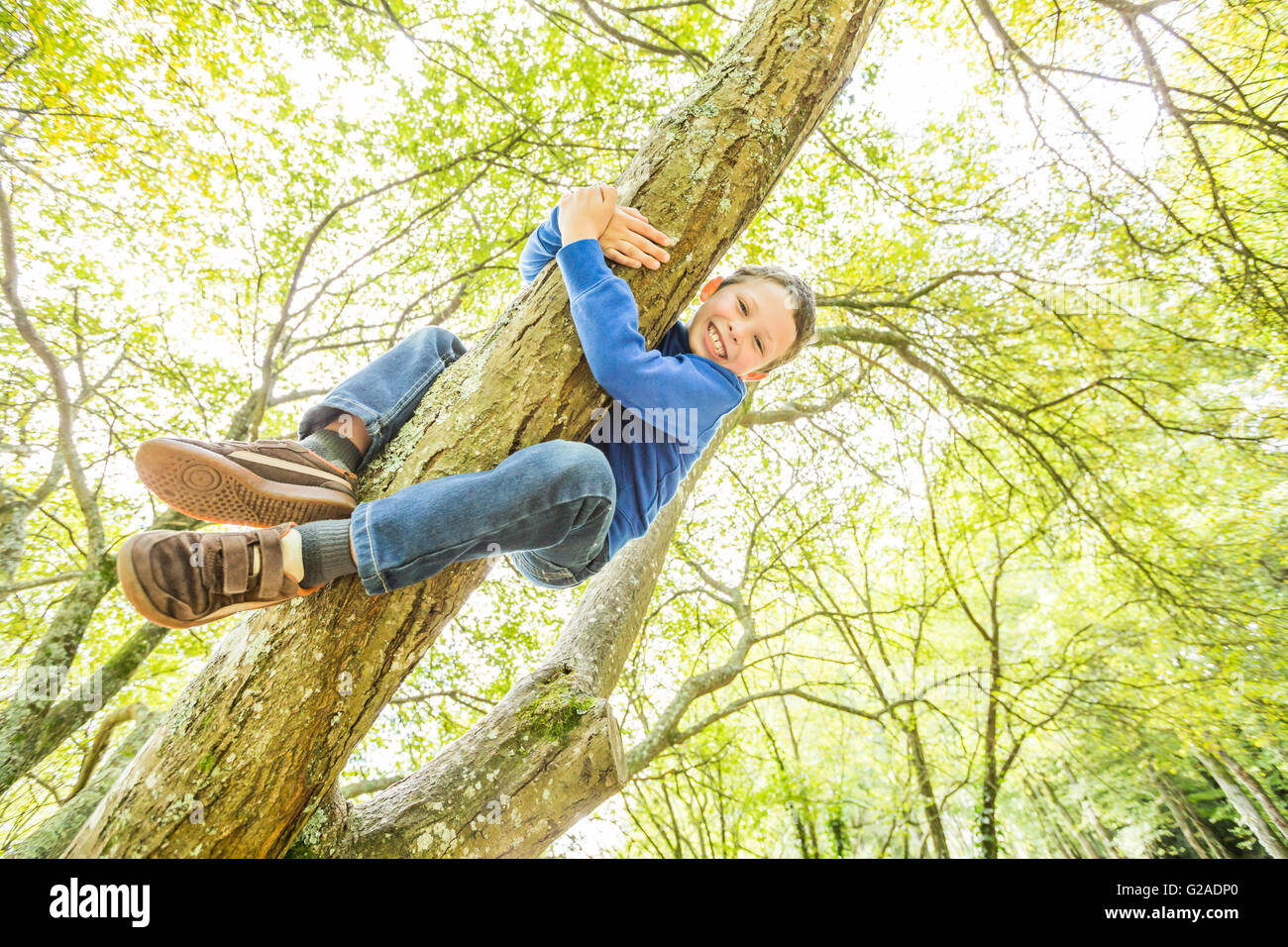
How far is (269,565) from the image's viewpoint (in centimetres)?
120

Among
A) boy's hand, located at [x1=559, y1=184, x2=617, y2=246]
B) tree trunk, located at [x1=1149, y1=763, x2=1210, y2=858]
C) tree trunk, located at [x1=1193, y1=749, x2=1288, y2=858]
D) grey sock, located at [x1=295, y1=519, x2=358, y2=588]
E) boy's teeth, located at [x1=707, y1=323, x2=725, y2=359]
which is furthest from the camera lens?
tree trunk, located at [x1=1149, y1=763, x2=1210, y2=858]

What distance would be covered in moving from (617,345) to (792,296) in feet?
3.06

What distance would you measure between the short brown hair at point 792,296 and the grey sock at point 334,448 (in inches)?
54.2

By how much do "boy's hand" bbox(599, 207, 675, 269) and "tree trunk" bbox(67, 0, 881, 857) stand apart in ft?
0.14

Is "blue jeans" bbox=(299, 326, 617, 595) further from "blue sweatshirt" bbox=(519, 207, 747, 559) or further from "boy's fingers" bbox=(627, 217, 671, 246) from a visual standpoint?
"boy's fingers" bbox=(627, 217, 671, 246)

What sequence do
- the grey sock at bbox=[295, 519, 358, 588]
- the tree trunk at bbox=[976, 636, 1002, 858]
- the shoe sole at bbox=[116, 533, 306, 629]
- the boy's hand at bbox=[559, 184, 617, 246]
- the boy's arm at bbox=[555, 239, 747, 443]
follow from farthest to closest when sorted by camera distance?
the tree trunk at bbox=[976, 636, 1002, 858] → the boy's hand at bbox=[559, 184, 617, 246] → the boy's arm at bbox=[555, 239, 747, 443] → the grey sock at bbox=[295, 519, 358, 588] → the shoe sole at bbox=[116, 533, 306, 629]

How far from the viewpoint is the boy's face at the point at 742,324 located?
1.92 m

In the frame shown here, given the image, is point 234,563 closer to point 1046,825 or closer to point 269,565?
point 269,565

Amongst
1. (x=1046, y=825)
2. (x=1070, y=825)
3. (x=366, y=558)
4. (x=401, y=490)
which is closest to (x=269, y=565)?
(x=366, y=558)

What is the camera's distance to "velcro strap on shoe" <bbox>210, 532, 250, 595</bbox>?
46.5 inches

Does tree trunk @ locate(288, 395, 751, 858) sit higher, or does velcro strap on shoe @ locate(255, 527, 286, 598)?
velcro strap on shoe @ locate(255, 527, 286, 598)

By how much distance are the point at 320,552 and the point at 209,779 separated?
52cm

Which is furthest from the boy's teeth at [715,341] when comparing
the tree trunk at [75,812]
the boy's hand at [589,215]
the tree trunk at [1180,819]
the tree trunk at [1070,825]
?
the tree trunk at [1070,825]

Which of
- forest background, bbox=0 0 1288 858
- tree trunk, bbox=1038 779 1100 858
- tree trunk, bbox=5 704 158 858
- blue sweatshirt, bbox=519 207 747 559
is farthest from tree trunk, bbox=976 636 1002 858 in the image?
tree trunk, bbox=5 704 158 858
